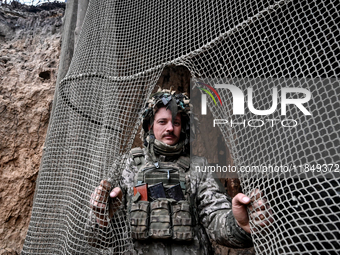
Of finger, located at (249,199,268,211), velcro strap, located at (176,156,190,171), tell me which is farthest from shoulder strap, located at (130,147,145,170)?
finger, located at (249,199,268,211)

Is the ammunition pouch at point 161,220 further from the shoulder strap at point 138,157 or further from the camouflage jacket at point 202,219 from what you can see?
the shoulder strap at point 138,157

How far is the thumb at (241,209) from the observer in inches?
56.0

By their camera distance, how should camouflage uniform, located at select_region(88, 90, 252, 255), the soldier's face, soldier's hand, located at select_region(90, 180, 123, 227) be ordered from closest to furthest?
camouflage uniform, located at select_region(88, 90, 252, 255) < soldier's hand, located at select_region(90, 180, 123, 227) < the soldier's face

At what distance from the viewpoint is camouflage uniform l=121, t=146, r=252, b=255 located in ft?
5.36

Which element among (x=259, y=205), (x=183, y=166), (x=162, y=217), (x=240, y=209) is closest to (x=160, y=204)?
(x=162, y=217)

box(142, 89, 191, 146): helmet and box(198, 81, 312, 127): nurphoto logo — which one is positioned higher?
box(142, 89, 191, 146): helmet

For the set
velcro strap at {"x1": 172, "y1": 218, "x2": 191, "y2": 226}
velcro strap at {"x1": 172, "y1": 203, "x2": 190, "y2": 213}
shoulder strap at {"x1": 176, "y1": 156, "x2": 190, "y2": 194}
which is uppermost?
shoulder strap at {"x1": 176, "y1": 156, "x2": 190, "y2": 194}

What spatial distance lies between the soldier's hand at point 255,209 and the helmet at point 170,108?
2.73 feet

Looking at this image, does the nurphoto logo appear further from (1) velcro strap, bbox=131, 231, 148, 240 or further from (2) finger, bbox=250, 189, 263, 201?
(1) velcro strap, bbox=131, 231, 148, 240

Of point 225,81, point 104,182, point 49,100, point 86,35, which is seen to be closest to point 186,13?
point 225,81

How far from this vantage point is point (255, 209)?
4.61 feet

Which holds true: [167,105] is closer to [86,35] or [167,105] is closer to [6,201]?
[86,35]

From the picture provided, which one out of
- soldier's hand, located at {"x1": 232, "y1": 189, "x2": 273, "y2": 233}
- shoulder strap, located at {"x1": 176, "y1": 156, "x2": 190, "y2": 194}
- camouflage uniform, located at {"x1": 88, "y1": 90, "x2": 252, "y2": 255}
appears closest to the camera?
soldier's hand, located at {"x1": 232, "y1": 189, "x2": 273, "y2": 233}

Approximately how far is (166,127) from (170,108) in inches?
6.4
